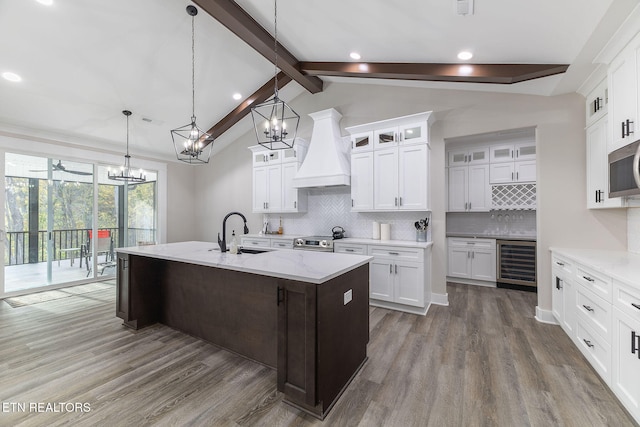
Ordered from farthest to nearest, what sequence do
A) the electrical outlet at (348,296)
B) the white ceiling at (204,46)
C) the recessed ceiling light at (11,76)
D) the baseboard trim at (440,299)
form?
1. the baseboard trim at (440,299)
2. the recessed ceiling light at (11,76)
3. the white ceiling at (204,46)
4. the electrical outlet at (348,296)

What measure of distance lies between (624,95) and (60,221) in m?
7.91

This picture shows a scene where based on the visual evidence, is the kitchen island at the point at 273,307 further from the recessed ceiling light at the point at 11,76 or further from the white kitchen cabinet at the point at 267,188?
the recessed ceiling light at the point at 11,76

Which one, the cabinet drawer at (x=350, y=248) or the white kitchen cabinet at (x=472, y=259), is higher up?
the cabinet drawer at (x=350, y=248)

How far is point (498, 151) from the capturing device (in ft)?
17.0

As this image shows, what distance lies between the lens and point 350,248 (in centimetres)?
417

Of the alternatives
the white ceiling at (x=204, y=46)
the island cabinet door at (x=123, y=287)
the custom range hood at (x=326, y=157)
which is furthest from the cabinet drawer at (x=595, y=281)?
the island cabinet door at (x=123, y=287)

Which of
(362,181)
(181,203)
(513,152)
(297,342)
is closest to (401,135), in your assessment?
(362,181)

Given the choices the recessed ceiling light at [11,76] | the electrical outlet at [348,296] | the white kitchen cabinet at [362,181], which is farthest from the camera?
the white kitchen cabinet at [362,181]

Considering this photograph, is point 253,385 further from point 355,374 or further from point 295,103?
point 295,103

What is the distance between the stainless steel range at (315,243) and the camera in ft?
14.2

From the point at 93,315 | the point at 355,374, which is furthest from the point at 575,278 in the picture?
the point at 93,315

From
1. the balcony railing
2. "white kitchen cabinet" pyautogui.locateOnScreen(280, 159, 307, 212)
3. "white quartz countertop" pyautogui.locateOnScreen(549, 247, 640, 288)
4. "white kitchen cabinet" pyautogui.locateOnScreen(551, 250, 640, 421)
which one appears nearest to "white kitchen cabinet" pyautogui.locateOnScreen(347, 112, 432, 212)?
"white kitchen cabinet" pyautogui.locateOnScreen(280, 159, 307, 212)

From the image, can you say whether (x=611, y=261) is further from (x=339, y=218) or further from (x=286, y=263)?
(x=339, y=218)

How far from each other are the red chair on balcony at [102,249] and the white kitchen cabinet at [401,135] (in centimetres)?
564
